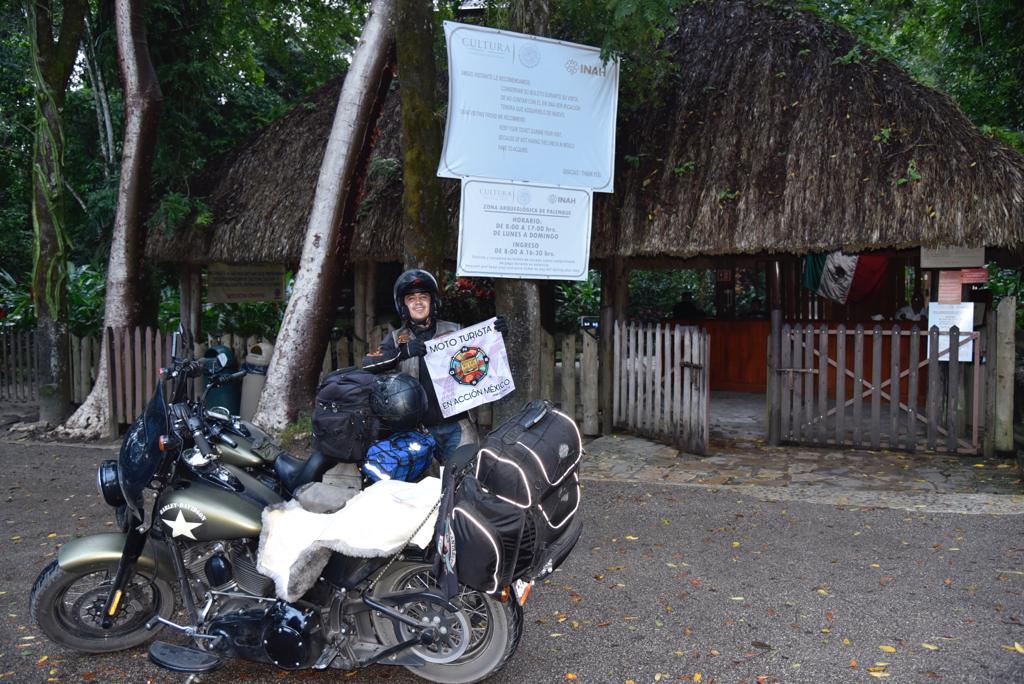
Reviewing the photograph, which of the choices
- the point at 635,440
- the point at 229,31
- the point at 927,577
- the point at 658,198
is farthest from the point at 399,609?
the point at 229,31

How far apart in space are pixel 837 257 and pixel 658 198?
4055mm

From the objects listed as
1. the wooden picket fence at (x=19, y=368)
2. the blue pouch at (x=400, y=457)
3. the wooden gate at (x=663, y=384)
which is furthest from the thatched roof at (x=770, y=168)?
the blue pouch at (x=400, y=457)

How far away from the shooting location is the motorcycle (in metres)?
3.43

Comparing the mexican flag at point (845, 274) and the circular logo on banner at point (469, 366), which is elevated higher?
the mexican flag at point (845, 274)

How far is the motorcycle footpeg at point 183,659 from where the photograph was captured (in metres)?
3.39

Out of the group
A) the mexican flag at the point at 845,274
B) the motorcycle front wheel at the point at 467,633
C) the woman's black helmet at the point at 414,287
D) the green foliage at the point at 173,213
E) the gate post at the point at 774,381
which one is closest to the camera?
the motorcycle front wheel at the point at 467,633

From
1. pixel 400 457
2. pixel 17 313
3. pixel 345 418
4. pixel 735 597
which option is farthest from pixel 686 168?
pixel 17 313

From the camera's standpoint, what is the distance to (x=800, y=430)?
28.5ft

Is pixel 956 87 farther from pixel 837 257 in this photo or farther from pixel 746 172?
pixel 746 172

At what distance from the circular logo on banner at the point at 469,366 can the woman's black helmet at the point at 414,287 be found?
0.45 m

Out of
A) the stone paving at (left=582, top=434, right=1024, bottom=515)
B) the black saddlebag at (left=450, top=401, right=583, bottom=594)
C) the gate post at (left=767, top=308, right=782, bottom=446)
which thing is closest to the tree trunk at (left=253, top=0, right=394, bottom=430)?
the stone paving at (left=582, top=434, right=1024, bottom=515)

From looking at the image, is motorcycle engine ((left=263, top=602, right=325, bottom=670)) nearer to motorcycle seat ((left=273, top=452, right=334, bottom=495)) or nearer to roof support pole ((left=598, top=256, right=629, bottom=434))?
motorcycle seat ((left=273, top=452, right=334, bottom=495))

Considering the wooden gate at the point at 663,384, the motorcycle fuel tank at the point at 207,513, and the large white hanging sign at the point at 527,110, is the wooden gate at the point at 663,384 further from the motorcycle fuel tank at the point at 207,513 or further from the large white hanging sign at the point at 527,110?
the motorcycle fuel tank at the point at 207,513

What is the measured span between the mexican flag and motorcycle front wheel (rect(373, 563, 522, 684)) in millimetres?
9471
